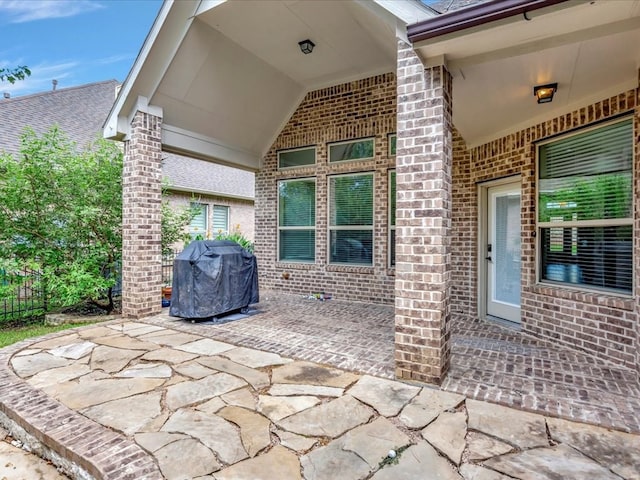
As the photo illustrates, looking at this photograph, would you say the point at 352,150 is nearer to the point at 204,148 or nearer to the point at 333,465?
the point at 204,148

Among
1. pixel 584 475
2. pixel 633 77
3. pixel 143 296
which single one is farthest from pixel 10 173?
pixel 633 77

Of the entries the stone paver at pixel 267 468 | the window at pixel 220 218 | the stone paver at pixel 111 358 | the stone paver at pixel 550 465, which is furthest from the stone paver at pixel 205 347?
the window at pixel 220 218

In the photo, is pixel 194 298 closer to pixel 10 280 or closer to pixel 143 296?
pixel 143 296

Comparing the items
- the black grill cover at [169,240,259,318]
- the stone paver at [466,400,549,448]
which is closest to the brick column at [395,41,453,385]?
the stone paver at [466,400,549,448]

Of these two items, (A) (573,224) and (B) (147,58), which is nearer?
(A) (573,224)

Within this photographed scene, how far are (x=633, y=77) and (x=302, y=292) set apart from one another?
5.89m

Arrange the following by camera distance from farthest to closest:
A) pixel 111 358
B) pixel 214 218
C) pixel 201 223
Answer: pixel 214 218, pixel 201 223, pixel 111 358

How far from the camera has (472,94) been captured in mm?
3846

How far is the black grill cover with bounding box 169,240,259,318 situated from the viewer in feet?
16.8

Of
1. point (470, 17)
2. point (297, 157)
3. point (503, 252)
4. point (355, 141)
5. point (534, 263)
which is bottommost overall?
point (534, 263)

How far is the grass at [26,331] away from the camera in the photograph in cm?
476

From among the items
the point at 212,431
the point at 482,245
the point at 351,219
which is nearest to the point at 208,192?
the point at 351,219

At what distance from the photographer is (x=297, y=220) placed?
25.4 feet

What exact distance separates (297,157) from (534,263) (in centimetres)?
498
